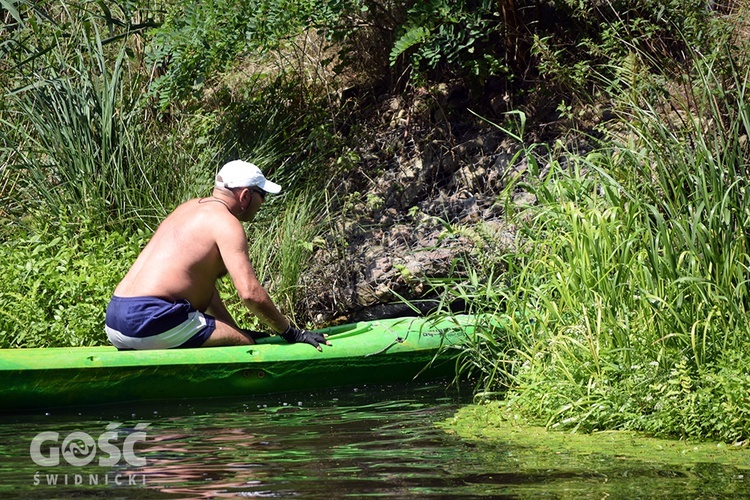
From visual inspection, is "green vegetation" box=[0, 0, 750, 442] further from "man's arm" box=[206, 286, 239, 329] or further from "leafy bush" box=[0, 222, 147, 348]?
"man's arm" box=[206, 286, 239, 329]

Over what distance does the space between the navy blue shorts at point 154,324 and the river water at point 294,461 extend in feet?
1.33

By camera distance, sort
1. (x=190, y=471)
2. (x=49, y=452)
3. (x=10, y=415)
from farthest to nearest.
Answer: (x=10, y=415) → (x=49, y=452) → (x=190, y=471)

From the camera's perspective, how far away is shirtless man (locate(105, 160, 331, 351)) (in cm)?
571

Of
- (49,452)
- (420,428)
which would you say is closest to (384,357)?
(420,428)

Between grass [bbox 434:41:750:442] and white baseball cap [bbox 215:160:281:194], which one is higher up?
white baseball cap [bbox 215:160:281:194]

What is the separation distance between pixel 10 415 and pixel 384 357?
218 centimetres

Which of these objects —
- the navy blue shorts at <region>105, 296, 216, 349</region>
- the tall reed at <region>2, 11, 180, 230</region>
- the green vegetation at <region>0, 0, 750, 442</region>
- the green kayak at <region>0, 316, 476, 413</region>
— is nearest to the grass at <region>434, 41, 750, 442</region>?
the green vegetation at <region>0, 0, 750, 442</region>

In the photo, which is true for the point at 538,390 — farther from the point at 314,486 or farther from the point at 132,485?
the point at 132,485

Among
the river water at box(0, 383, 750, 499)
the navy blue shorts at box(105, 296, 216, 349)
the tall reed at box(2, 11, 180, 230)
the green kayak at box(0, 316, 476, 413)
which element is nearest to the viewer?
the river water at box(0, 383, 750, 499)

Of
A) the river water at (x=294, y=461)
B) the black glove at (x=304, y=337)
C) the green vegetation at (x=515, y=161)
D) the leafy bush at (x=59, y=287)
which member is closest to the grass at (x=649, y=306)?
the green vegetation at (x=515, y=161)

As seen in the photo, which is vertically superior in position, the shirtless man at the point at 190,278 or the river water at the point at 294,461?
the shirtless man at the point at 190,278

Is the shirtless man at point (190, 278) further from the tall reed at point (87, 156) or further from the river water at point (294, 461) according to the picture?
the tall reed at point (87, 156)

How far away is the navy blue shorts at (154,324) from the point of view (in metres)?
5.70

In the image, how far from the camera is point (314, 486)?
362 cm
